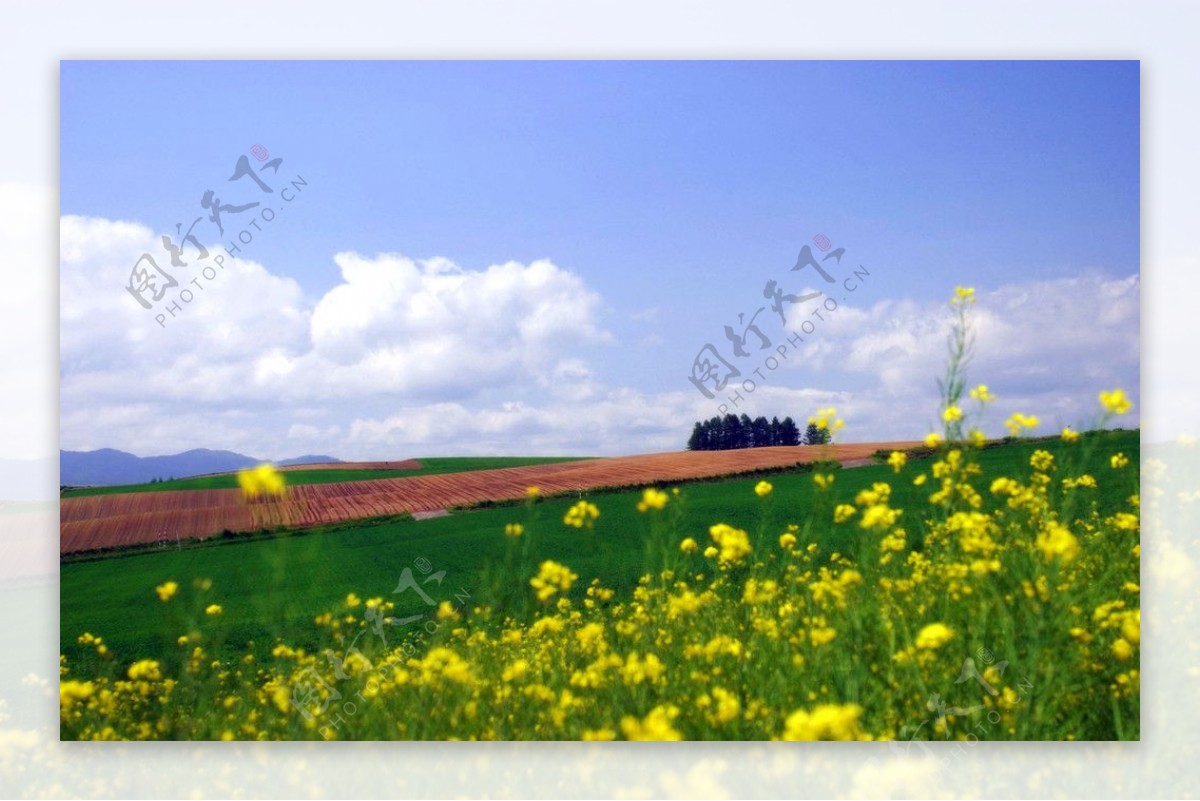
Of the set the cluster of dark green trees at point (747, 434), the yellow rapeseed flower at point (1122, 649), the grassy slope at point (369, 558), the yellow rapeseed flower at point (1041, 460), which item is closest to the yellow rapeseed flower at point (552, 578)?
the grassy slope at point (369, 558)

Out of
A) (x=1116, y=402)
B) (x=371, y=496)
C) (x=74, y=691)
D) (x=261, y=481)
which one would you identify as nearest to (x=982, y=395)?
(x=1116, y=402)

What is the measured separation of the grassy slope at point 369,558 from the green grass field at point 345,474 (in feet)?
0.63

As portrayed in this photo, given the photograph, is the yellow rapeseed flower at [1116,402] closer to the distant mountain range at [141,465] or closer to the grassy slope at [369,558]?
the grassy slope at [369,558]

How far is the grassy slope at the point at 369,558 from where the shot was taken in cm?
469

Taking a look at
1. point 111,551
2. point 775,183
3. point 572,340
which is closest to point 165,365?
→ point 111,551

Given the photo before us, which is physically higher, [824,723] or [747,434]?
[747,434]

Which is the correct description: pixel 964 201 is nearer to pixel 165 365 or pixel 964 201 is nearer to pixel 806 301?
pixel 806 301

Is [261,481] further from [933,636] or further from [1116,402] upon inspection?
[1116,402]

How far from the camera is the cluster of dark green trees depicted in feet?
Result: 15.5

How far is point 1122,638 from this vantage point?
182 inches

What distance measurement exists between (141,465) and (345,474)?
0.81 meters

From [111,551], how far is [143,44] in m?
2.10

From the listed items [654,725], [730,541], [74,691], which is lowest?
[654,725]

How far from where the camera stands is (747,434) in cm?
477
